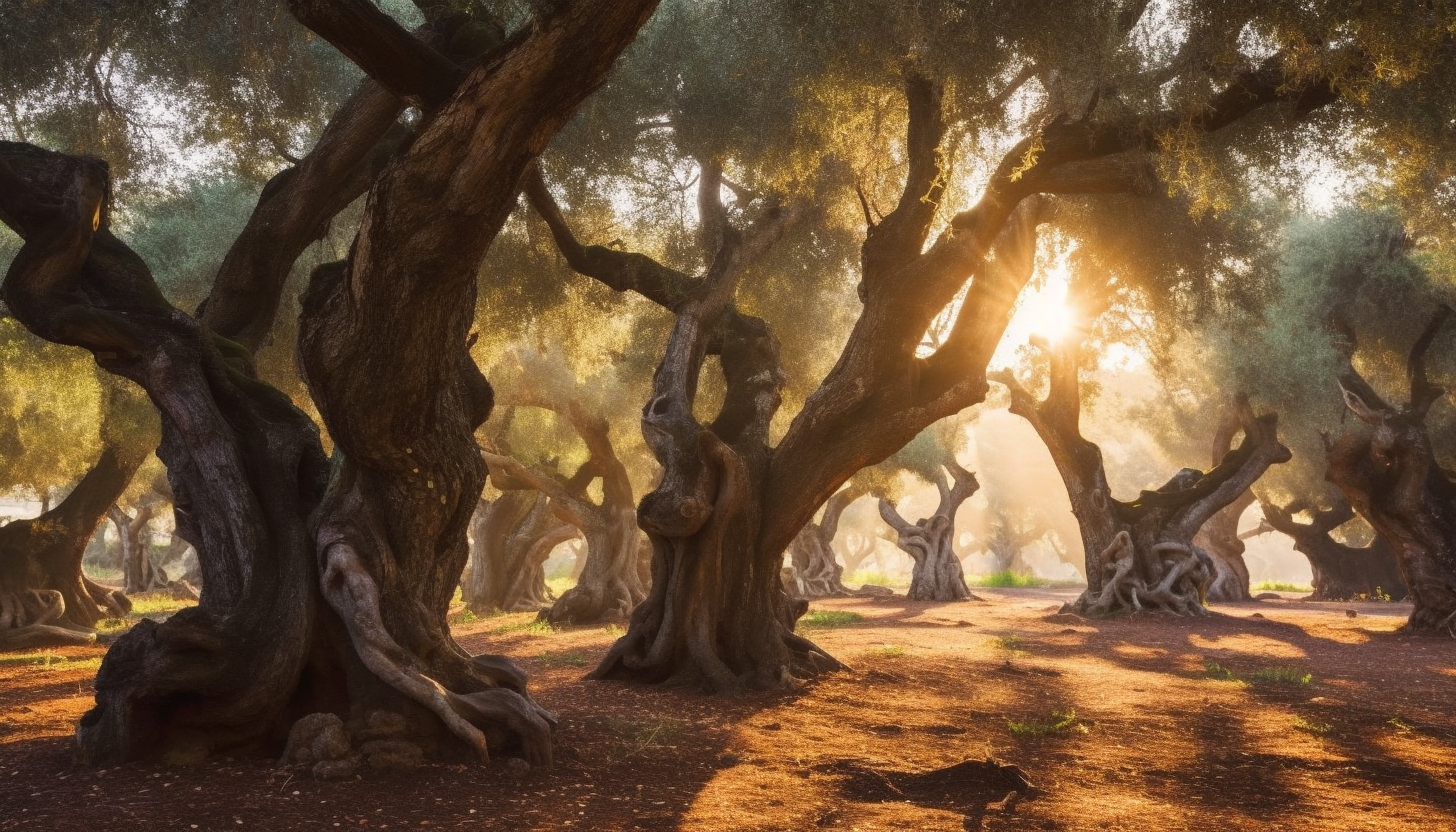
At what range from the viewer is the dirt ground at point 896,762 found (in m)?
5.11

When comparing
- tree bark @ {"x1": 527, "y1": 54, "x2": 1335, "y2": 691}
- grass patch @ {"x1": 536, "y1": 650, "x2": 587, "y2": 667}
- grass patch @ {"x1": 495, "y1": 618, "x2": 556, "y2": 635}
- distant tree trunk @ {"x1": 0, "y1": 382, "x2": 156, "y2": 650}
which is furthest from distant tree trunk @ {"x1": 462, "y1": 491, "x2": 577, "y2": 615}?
tree bark @ {"x1": 527, "y1": 54, "x2": 1335, "y2": 691}

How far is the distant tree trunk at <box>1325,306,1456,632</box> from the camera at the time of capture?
714 inches

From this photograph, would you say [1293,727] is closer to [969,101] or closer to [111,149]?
[969,101]

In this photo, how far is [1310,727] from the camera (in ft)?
26.2

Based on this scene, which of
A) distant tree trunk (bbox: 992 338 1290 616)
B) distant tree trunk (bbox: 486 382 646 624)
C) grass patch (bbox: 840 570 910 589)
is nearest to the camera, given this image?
distant tree trunk (bbox: 486 382 646 624)

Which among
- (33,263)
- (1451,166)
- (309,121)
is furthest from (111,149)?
(1451,166)

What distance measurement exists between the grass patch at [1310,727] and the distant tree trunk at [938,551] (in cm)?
2275

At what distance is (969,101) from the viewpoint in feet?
32.9

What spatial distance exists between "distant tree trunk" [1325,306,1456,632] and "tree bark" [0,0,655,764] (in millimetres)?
17882

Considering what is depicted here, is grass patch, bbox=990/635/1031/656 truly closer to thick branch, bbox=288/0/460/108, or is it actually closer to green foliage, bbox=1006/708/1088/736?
green foliage, bbox=1006/708/1088/736

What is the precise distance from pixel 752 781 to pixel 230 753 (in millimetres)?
3172

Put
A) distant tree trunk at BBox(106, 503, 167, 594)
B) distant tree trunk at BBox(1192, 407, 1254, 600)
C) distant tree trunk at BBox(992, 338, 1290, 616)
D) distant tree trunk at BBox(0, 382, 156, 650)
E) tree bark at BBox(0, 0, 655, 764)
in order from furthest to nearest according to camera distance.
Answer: distant tree trunk at BBox(106, 503, 167, 594) → distant tree trunk at BBox(1192, 407, 1254, 600) → distant tree trunk at BBox(992, 338, 1290, 616) → distant tree trunk at BBox(0, 382, 156, 650) → tree bark at BBox(0, 0, 655, 764)

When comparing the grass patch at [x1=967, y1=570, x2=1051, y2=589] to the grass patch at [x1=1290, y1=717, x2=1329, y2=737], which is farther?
the grass patch at [x1=967, y1=570, x2=1051, y2=589]

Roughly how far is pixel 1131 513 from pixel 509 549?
1488cm
